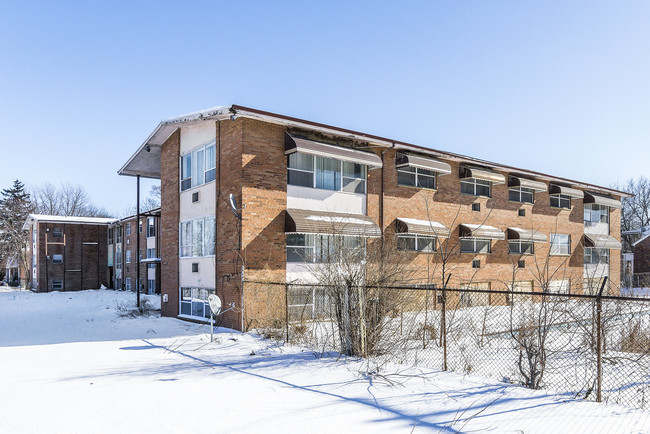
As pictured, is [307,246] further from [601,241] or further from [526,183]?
[601,241]

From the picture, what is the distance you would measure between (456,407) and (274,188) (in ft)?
34.1

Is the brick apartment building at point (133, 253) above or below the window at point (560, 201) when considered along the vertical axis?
below

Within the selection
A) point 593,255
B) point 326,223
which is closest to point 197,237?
point 326,223

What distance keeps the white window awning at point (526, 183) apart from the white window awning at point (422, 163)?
545 cm

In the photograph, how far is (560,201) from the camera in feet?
87.9

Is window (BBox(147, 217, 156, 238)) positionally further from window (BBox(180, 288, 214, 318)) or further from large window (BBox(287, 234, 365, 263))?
large window (BBox(287, 234, 365, 263))

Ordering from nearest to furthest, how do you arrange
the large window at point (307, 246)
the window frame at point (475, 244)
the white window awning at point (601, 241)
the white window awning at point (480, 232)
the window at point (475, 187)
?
1. the large window at point (307, 246)
2. the white window awning at point (480, 232)
3. the window frame at point (475, 244)
4. the window at point (475, 187)
5. the white window awning at point (601, 241)

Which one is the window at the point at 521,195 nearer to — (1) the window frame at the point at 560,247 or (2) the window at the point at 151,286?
(1) the window frame at the point at 560,247

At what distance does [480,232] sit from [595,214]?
12.8m

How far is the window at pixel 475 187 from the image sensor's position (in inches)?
872

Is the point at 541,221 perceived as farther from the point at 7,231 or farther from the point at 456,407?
the point at 7,231

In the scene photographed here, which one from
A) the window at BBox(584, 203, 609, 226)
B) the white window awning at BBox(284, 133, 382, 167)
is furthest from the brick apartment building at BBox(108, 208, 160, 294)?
the window at BBox(584, 203, 609, 226)

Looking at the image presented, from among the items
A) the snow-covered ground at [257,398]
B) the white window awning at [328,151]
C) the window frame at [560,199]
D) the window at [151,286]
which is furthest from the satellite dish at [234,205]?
the window at [151,286]

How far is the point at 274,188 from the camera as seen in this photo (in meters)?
15.4
